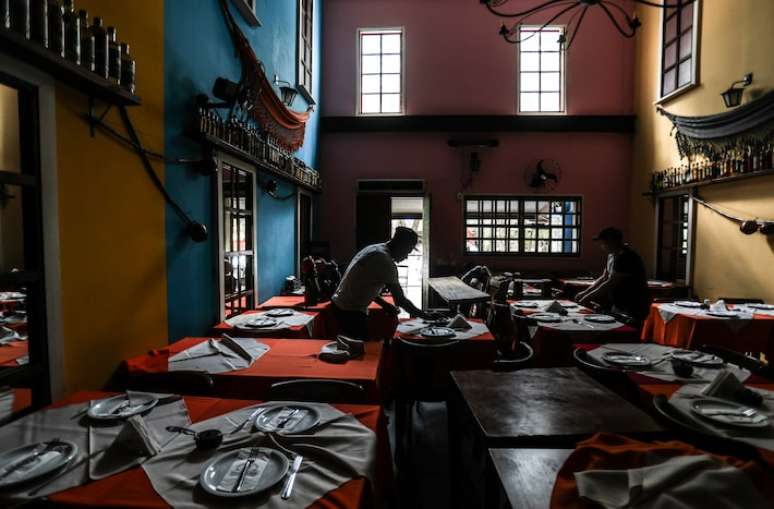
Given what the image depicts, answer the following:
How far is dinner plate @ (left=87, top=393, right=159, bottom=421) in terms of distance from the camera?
A: 5.66ft

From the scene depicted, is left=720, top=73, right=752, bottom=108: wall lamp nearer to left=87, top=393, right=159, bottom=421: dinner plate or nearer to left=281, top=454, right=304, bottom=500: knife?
left=281, top=454, right=304, bottom=500: knife

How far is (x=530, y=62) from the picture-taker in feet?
28.3

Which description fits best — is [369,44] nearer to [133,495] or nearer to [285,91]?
[285,91]

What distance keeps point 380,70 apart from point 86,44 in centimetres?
723

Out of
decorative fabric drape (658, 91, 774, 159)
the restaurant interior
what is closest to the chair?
the restaurant interior

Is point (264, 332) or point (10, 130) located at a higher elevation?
point (10, 130)

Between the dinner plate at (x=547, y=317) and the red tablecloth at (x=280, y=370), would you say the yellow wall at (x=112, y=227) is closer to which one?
the red tablecloth at (x=280, y=370)

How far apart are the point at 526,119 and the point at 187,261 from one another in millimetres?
6990

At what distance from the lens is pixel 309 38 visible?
748cm

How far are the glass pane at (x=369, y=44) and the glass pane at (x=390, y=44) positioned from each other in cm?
11

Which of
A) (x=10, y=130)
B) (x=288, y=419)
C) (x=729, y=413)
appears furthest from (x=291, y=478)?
(x=10, y=130)

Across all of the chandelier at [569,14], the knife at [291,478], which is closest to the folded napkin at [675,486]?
the knife at [291,478]

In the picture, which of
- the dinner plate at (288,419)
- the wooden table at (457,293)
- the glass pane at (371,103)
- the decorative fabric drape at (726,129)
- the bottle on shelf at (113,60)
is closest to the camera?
the dinner plate at (288,419)

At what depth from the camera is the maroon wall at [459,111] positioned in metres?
8.45
